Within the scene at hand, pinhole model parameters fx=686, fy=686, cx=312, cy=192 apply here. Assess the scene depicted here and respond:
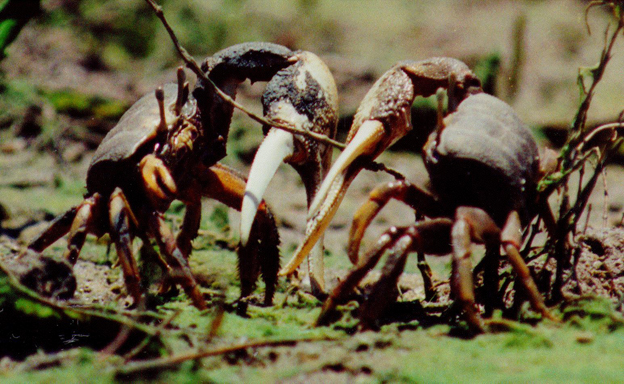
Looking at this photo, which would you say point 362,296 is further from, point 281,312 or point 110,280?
point 110,280

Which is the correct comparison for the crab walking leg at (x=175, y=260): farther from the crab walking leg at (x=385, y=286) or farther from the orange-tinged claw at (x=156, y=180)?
the crab walking leg at (x=385, y=286)

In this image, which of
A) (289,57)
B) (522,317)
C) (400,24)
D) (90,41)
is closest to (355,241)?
(522,317)

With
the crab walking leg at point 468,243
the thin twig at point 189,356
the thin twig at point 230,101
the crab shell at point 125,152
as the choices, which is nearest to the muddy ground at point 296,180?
the thin twig at point 189,356

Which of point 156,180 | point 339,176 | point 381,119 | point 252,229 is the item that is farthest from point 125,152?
point 381,119

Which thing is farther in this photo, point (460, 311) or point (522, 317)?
point (460, 311)

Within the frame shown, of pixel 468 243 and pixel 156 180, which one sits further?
pixel 156 180

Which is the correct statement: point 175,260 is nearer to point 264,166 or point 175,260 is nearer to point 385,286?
point 264,166
